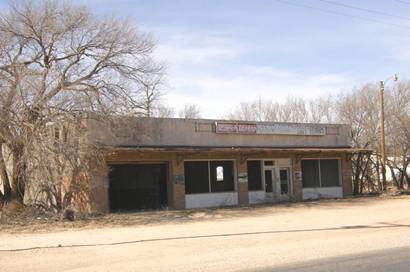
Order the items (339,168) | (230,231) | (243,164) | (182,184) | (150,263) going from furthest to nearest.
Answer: (339,168) → (243,164) → (182,184) → (230,231) → (150,263)

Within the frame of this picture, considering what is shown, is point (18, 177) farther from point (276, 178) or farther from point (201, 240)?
point (276, 178)

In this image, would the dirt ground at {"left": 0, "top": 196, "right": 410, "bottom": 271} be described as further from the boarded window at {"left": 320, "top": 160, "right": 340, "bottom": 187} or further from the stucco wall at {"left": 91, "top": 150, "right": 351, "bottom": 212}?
the boarded window at {"left": 320, "top": 160, "right": 340, "bottom": 187}

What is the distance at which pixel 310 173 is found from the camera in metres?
32.9

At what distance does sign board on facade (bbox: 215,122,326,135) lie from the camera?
97.0 ft

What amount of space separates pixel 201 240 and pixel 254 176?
15.9m

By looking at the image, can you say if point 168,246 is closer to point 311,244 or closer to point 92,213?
point 311,244

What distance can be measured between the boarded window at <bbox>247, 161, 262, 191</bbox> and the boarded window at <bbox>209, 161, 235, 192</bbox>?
1315mm

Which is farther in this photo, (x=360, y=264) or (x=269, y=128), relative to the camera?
(x=269, y=128)

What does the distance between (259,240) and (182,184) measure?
12842 millimetres

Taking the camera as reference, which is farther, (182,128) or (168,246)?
(182,128)

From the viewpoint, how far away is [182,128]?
28297 mm

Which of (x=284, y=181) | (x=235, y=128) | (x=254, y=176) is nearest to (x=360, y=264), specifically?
(x=235, y=128)

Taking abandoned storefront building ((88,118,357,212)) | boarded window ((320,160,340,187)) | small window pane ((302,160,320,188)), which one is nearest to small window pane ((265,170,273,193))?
abandoned storefront building ((88,118,357,212))

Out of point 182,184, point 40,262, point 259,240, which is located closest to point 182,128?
point 182,184
